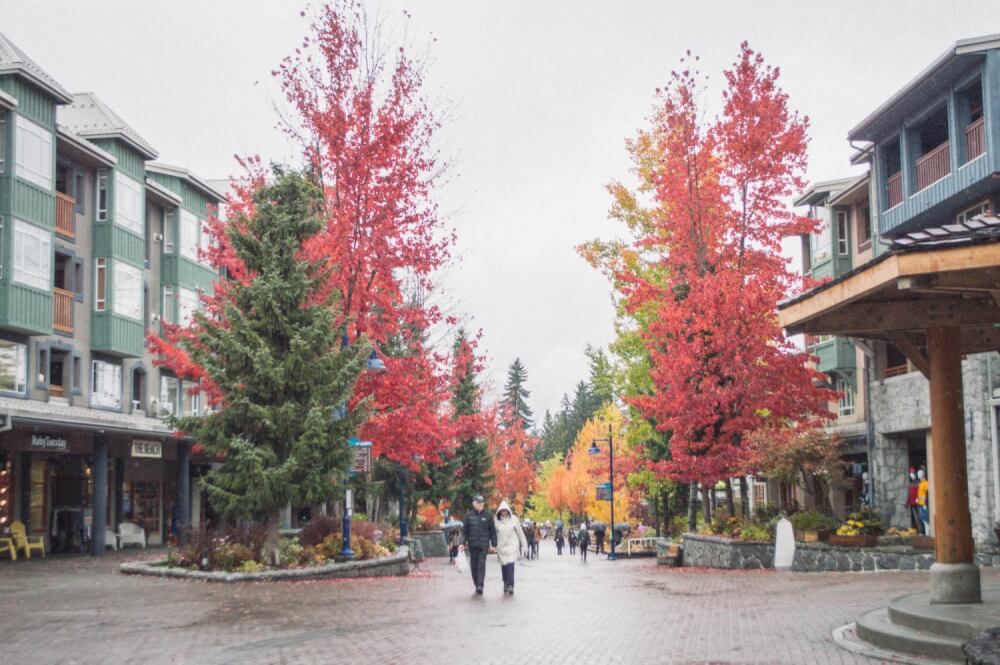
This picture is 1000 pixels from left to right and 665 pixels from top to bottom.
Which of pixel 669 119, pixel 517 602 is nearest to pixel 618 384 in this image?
pixel 669 119

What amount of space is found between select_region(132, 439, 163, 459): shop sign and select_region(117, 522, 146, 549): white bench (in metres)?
2.84

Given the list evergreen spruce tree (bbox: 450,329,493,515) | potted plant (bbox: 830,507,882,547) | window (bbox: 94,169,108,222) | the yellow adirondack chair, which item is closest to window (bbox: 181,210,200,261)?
window (bbox: 94,169,108,222)

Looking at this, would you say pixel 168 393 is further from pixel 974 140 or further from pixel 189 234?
pixel 974 140

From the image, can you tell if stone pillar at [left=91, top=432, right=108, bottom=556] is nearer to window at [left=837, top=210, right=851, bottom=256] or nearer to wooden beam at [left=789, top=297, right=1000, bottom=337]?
window at [left=837, top=210, right=851, bottom=256]

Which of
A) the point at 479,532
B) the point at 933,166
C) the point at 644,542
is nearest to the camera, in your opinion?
the point at 479,532

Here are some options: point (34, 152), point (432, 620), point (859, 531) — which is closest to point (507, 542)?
point (432, 620)

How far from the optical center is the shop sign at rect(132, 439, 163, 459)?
35625mm

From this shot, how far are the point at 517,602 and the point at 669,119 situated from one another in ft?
58.1

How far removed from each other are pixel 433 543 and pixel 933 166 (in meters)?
26.6

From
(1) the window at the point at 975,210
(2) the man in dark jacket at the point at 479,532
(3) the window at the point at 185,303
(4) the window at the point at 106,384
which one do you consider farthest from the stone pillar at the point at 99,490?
(1) the window at the point at 975,210

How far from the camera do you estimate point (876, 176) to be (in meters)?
31.1

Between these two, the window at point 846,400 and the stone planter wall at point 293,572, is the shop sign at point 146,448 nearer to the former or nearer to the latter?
the stone planter wall at point 293,572

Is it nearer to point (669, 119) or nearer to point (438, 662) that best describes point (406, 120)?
point (669, 119)

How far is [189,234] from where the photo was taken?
42031 millimetres
